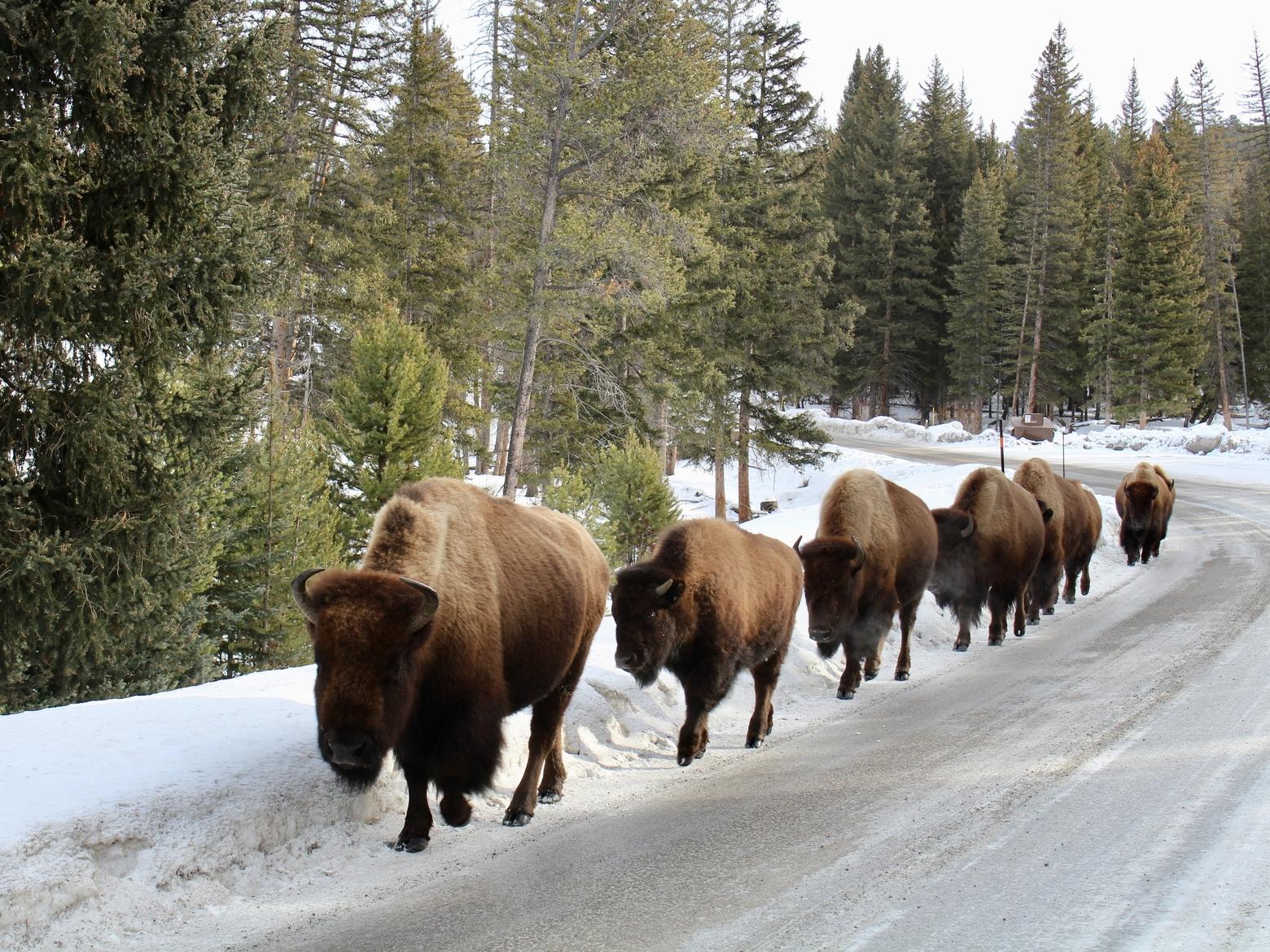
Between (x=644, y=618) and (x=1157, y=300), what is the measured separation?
53691 millimetres

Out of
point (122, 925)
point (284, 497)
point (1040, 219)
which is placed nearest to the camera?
Result: point (122, 925)

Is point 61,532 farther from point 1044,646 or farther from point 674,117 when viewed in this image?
point 674,117

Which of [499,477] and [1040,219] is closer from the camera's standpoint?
[499,477]

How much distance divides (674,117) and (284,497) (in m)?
11.0

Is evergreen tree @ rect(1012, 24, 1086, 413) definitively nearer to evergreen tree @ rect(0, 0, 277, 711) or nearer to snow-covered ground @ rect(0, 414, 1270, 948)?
evergreen tree @ rect(0, 0, 277, 711)

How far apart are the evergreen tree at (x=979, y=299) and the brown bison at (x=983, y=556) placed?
4482 centimetres

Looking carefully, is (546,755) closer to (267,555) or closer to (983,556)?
(983,556)

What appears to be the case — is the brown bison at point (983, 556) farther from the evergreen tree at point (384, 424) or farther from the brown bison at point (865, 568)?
the evergreen tree at point (384, 424)

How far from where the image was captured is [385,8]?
84.8 feet

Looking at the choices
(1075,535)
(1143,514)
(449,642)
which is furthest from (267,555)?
(1143,514)

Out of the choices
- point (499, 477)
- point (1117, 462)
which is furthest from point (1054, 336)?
point (499, 477)

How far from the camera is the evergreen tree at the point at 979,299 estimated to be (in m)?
54.5

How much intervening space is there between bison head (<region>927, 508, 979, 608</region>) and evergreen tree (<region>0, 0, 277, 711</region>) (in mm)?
8568

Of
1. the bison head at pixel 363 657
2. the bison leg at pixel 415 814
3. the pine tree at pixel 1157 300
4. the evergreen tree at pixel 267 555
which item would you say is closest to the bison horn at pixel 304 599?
the bison head at pixel 363 657
